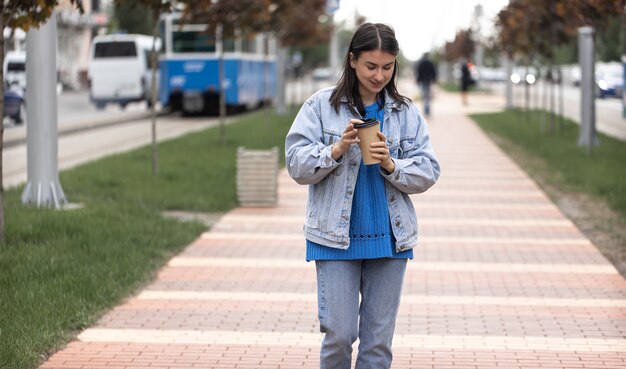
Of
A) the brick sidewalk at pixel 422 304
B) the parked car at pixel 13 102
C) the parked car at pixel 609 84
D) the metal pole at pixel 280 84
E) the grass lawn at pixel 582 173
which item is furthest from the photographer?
the parked car at pixel 609 84

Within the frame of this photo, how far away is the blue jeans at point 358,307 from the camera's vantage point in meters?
4.66

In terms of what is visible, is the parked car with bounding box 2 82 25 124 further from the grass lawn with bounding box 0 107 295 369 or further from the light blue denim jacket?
the light blue denim jacket

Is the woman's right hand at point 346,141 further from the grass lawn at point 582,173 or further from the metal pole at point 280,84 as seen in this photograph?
the metal pole at point 280,84

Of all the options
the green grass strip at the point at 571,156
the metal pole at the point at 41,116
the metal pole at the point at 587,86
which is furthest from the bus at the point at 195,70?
the metal pole at the point at 41,116

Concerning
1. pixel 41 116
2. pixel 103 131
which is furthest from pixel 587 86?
pixel 103 131

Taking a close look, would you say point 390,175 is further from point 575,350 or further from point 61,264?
point 61,264

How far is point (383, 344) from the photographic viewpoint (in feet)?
15.6

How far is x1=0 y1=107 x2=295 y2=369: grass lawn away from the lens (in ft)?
23.2

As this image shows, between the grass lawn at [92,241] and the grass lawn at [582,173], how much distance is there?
3.66 m

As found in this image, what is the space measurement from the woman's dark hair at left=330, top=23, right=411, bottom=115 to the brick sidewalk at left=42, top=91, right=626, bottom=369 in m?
2.11

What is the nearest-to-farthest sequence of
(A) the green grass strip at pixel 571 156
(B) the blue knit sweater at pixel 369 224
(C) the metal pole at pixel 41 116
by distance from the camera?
(B) the blue knit sweater at pixel 369 224 < (C) the metal pole at pixel 41 116 < (A) the green grass strip at pixel 571 156

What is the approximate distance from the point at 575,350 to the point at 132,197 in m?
7.60

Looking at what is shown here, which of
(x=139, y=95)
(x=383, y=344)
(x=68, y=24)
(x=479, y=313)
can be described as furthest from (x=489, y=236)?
(x=68, y=24)

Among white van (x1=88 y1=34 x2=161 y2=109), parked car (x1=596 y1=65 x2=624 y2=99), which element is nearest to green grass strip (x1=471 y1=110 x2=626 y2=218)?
white van (x1=88 y1=34 x2=161 y2=109)
